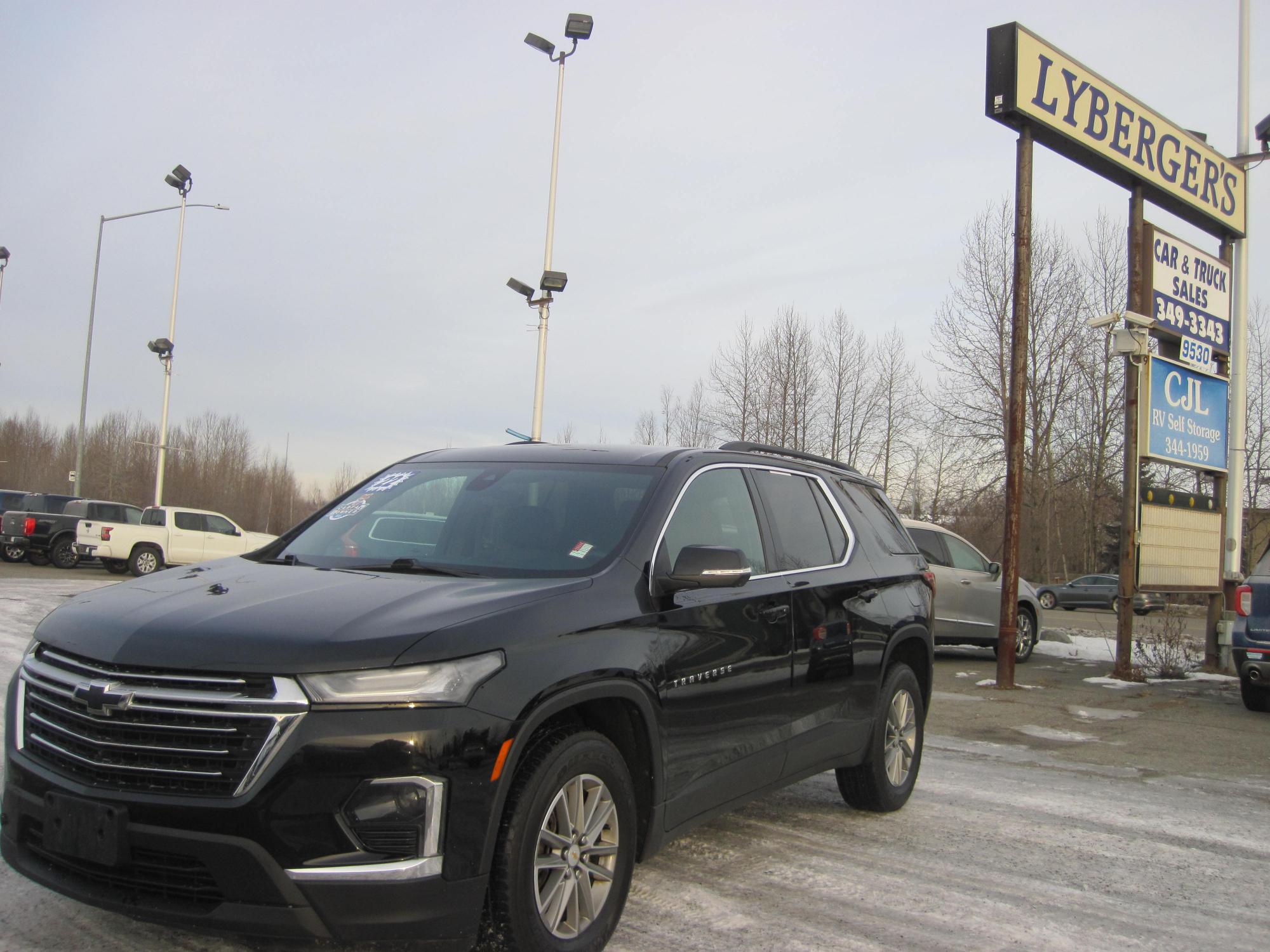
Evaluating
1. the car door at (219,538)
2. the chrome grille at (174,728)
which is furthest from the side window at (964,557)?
the car door at (219,538)

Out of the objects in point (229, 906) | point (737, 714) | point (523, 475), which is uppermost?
point (523, 475)

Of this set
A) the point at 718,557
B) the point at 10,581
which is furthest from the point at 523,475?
the point at 10,581

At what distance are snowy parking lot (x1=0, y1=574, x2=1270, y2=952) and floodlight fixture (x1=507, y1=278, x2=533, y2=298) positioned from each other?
46.8 feet

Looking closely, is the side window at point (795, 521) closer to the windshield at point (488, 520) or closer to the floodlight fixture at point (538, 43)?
the windshield at point (488, 520)

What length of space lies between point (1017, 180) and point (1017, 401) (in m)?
2.53

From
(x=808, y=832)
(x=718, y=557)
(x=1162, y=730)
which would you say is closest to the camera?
(x=718, y=557)

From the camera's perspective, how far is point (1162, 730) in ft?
30.6

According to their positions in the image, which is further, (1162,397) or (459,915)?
(1162,397)

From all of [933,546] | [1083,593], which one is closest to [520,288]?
[933,546]

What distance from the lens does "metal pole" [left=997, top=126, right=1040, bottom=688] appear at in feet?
39.1

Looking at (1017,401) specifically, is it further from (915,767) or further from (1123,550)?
(915,767)

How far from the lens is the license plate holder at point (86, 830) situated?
9.64 ft

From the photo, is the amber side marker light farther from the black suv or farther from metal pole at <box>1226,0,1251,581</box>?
metal pole at <box>1226,0,1251,581</box>

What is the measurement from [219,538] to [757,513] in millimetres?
24729
